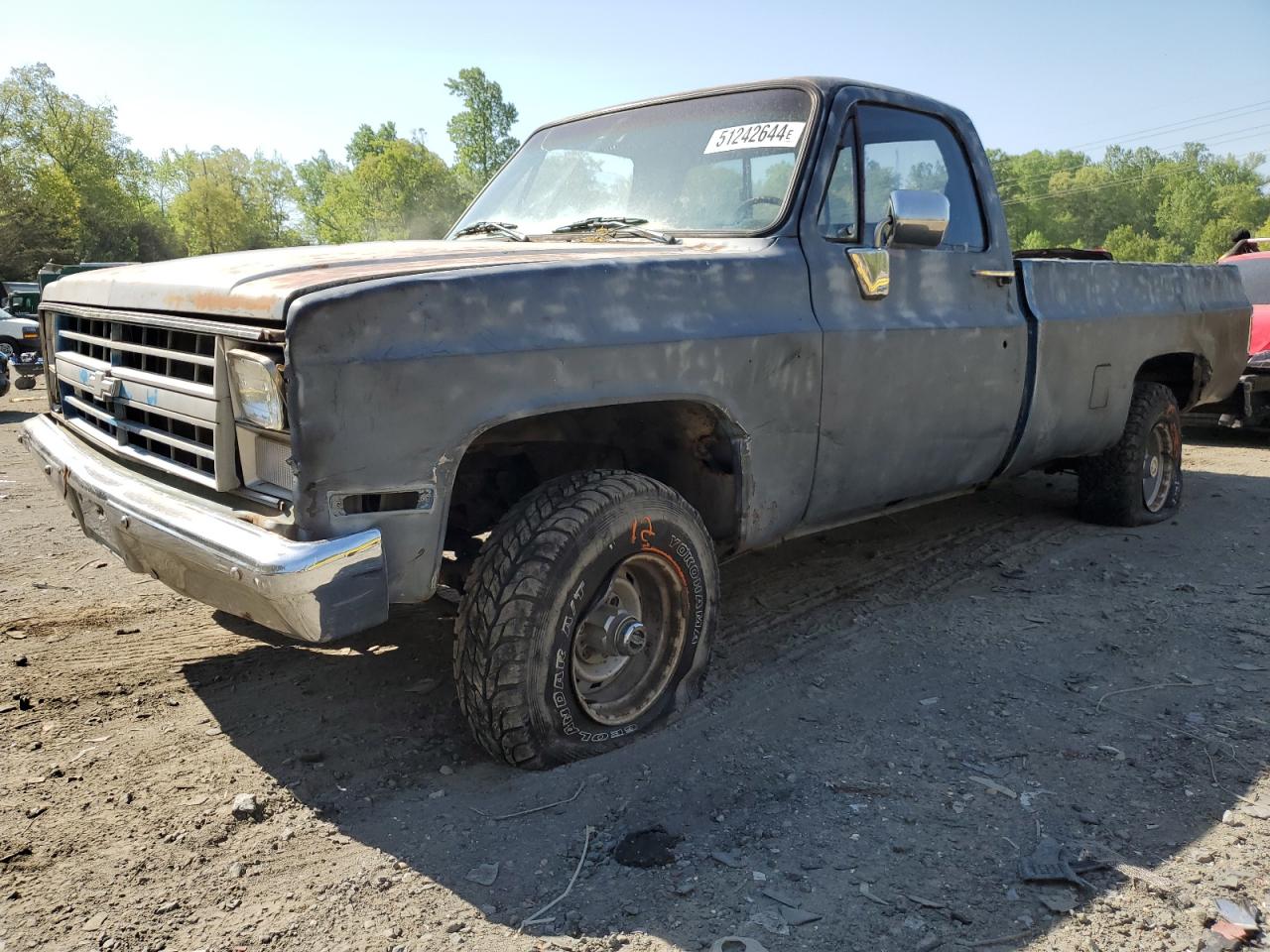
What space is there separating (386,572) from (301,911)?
774 millimetres

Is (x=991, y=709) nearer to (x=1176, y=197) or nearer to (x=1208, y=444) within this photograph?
(x=1208, y=444)

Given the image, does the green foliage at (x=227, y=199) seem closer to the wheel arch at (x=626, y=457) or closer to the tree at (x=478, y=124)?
the tree at (x=478, y=124)

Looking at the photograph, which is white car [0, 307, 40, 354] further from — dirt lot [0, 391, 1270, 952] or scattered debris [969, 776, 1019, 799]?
scattered debris [969, 776, 1019, 799]

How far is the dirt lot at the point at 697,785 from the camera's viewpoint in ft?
6.77

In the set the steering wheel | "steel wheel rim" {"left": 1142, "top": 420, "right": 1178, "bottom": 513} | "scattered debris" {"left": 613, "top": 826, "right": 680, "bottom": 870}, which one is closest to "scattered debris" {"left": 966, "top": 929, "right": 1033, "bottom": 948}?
"scattered debris" {"left": 613, "top": 826, "right": 680, "bottom": 870}

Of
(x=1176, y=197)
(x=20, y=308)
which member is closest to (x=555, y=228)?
(x=20, y=308)

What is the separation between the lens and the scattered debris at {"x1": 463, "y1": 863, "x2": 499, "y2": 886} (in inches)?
86.1

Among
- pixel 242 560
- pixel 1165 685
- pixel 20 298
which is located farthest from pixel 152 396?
pixel 20 298

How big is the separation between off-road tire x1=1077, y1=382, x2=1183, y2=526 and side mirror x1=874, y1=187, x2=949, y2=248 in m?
2.42

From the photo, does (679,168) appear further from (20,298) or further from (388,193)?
(388,193)

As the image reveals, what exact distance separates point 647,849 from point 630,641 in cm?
62

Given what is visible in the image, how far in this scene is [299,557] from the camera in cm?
208

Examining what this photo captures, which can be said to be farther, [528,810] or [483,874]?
[528,810]

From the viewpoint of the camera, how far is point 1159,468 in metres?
5.46
